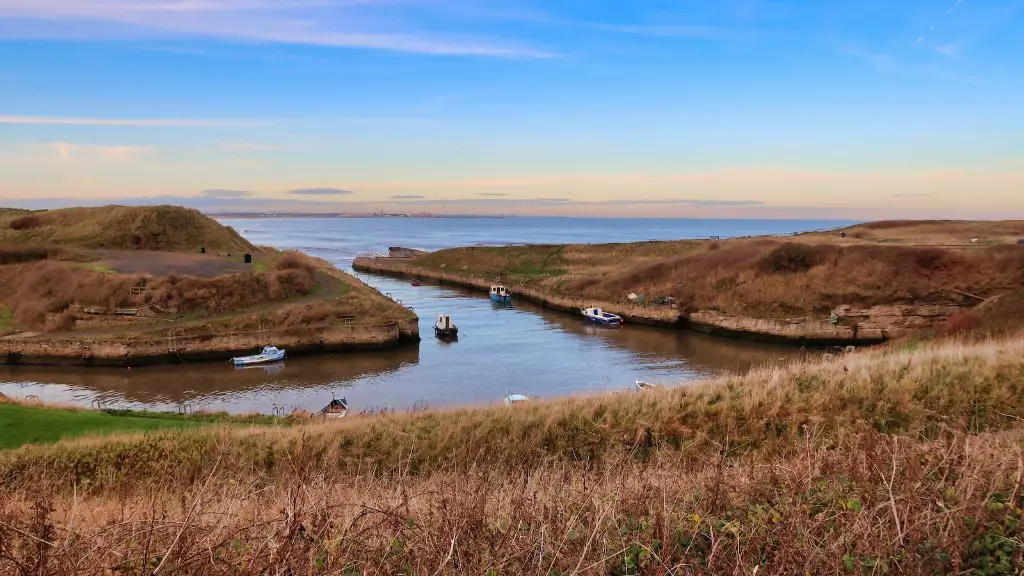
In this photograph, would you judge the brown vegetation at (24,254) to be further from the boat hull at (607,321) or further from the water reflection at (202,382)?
the boat hull at (607,321)

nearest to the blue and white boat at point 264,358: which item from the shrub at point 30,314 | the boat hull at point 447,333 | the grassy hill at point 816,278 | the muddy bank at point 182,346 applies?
the muddy bank at point 182,346

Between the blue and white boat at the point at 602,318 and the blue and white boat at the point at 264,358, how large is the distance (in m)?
22.7

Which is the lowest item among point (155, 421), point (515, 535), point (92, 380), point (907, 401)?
point (92, 380)

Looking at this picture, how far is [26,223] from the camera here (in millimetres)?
56406

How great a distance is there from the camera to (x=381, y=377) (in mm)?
28188

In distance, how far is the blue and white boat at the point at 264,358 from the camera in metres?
29.2

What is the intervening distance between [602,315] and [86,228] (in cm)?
4942

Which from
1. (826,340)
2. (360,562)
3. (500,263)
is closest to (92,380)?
(360,562)

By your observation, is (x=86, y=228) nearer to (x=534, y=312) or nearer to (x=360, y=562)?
(x=534, y=312)

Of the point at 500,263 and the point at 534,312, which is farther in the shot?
the point at 500,263

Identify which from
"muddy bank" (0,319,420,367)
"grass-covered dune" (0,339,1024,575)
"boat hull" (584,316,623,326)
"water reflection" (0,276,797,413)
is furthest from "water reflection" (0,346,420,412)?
"boat hull" (584,316,623,326)

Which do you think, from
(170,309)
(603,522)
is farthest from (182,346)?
(603,522)

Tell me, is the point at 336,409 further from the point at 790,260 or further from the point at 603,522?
the point at 790,260

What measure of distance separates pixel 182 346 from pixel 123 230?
1204 inches
